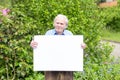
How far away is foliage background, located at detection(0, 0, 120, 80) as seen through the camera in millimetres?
6742

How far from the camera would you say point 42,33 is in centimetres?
774

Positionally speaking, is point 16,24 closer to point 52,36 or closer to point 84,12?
point 84,12

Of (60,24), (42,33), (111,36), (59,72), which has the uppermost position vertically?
(111,36)

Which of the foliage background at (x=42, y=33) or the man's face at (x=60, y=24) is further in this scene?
the foliage background at (x=42, y=33)

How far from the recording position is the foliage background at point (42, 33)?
6742 millimetres

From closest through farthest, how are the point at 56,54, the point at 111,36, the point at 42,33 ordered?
1. the point at 56,54
2. the point at 42,33
3. the point at 111,36

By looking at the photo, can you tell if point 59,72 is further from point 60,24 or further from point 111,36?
point 111,36

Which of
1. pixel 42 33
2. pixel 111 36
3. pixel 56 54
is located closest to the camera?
pixel 56 54

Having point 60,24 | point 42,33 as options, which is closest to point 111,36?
point 42,33

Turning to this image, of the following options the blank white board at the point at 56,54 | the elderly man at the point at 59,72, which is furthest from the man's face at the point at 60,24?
the blank white board at the point at 56,54

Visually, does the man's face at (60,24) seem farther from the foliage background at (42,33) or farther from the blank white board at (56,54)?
the foliage background at (42,33)

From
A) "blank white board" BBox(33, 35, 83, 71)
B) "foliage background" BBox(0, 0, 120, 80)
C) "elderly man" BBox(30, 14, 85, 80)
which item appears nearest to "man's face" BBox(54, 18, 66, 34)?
"elderly man" BBox(30, 14, 85, 80)

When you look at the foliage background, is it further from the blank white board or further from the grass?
the grass

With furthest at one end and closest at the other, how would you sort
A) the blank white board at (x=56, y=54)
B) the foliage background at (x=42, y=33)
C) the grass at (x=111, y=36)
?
the grass at (x=111, y=36) → the foliage background at (x=42, y=33) → the blank white board at (x=56, y=54)
